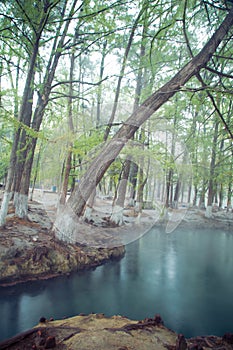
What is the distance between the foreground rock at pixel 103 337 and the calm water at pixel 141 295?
903 millimetres

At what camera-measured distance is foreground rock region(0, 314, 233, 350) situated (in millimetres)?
2164

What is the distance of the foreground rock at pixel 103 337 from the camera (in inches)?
85.2

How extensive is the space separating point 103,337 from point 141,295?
2600 mm

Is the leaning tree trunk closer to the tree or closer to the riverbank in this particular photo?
the tree

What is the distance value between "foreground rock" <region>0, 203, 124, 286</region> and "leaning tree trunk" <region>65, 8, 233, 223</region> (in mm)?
1537

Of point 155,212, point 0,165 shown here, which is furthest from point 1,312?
point 0,165

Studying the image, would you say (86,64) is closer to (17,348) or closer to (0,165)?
(0,165)

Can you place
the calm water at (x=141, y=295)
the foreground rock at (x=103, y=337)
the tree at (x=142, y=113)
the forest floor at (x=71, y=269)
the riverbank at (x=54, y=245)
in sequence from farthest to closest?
1. the riverbank at (x=54, y=245)
2. the calm water at (x=141, y=295)
3. the tree at (x=142, y=113)
4. the forest floor at (x=71, y=269)
5. the foreground rock at (x=103, y=337)

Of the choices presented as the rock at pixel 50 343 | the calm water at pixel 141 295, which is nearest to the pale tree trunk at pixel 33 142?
the calm water at pixel 141 295

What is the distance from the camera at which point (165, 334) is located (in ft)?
9.14

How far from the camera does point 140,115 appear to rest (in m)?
3.87

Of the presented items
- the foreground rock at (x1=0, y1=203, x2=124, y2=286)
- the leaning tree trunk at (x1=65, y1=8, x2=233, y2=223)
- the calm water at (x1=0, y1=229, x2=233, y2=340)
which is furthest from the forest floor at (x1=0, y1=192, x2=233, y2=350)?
the leaning tree trunk at (x1=65, y1=8, x2=233, y2=223)

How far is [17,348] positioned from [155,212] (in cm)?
252

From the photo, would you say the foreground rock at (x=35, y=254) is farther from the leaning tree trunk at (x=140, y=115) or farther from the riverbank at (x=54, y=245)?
the leaning tree trunk at (x=140, y=115)
